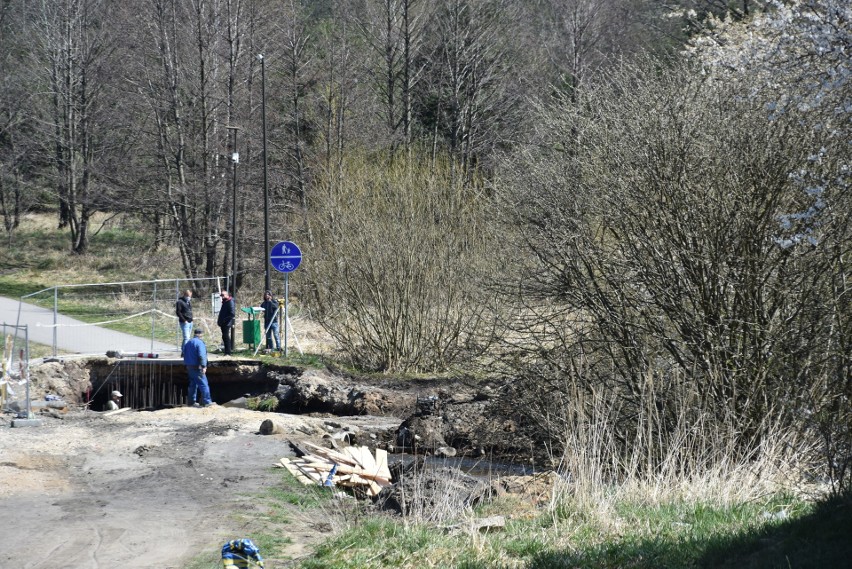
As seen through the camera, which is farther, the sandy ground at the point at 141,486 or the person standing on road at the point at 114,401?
the person standing on road at the point at 114,401

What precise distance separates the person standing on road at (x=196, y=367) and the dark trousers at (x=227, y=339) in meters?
3.71

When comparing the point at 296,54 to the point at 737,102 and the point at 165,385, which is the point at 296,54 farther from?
the point at 737,102

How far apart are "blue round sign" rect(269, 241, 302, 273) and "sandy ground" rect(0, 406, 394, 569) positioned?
487 cm

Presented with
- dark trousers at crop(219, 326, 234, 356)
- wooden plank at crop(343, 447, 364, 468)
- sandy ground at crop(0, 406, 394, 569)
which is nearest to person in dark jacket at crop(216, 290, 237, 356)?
dark trousers at crop(219, 326, 234, 356)

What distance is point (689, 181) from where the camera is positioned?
11.8m

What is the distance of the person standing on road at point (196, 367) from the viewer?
19.2 meters

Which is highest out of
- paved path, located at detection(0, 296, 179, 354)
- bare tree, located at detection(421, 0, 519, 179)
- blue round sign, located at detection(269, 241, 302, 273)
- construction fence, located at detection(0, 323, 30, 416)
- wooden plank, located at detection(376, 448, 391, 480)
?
bare tree, located at detection(421, 0, 519, 179)

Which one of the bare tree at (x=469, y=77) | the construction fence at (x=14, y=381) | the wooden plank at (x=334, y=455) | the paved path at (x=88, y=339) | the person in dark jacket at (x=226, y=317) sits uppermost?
the bare tree at (x=469, y=77)

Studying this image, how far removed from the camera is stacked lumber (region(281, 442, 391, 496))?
43.3 feet

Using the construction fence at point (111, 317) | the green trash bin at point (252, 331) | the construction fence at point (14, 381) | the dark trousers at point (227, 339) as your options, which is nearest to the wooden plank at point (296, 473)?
the construction fence at point (14, 381)

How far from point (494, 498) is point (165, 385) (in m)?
14.6

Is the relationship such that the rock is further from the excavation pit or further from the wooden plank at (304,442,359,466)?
the excavation pit

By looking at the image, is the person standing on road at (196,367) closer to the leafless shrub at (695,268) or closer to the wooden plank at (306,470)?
the wooden plank at (306,470)

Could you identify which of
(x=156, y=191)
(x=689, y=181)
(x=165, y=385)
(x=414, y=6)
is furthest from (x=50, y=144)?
(x=689, y=181)
